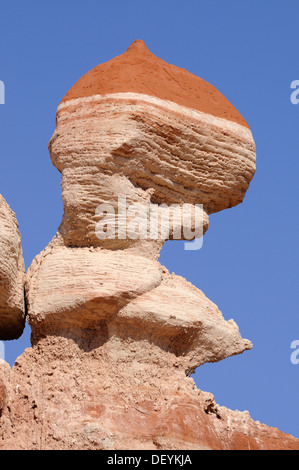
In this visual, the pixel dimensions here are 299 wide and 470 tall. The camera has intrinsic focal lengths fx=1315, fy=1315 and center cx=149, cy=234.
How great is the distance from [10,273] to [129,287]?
4.78ft

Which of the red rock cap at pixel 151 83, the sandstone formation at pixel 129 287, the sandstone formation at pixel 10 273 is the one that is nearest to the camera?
the sandstone formation at pixel 129 287

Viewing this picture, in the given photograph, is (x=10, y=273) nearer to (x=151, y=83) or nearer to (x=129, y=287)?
(x=129, y=287)

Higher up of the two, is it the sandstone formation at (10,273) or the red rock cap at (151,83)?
the red rock cap at (151,83)

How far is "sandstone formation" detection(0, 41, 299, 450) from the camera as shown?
14875 mm

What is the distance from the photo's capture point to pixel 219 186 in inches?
663

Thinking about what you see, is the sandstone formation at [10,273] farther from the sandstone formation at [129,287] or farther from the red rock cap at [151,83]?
the red rock cap at [151,83]

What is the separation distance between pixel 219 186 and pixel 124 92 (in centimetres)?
175

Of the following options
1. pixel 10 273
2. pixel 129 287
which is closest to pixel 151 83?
pixel 129 287

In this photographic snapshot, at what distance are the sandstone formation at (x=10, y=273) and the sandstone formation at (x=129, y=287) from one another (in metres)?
0.18

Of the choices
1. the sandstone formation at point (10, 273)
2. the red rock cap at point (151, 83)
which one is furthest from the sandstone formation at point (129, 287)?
Answer: the sandstone formation at point (10, 273)

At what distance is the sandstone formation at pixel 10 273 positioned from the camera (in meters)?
15.5

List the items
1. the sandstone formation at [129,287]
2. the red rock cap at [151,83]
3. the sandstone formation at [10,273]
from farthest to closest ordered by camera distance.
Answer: the red rock cap at [151,83] → the sandstone formation at [10,273] → the sandstone formation at [129,287]
